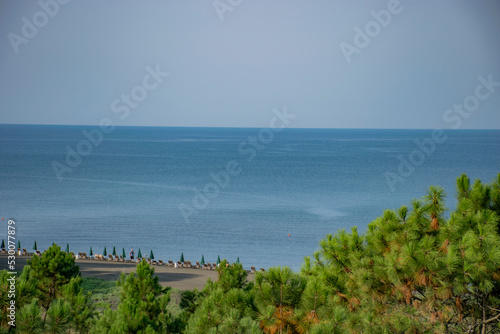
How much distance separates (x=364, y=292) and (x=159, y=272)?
82.2 feet

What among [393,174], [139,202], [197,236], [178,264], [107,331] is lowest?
[107,331]

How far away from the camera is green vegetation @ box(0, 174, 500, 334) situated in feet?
28.8

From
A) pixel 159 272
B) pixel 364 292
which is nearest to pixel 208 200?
pixel 159 272

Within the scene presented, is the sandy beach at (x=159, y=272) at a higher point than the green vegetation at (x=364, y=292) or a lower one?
higher

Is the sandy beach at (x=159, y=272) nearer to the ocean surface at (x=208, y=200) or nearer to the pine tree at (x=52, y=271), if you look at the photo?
the ocean surface at (x=208, y=200)

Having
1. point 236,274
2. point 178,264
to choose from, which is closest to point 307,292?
point 236,274

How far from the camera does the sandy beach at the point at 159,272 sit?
100.0 ft

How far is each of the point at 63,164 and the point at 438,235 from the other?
5480 inches

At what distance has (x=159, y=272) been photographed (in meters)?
33.8

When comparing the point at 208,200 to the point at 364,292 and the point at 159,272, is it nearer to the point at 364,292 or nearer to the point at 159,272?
the point at 159,272

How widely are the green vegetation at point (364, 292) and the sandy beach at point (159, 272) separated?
1894 centimetres

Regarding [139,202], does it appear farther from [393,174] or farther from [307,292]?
[307,292]

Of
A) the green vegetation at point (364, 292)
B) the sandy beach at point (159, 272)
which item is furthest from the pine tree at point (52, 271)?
the sandy beach at point (159, 272)

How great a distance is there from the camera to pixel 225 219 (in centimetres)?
6781
